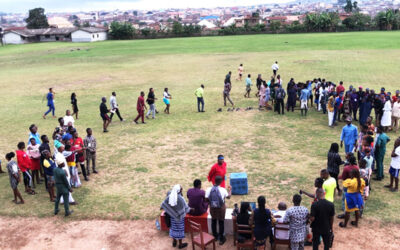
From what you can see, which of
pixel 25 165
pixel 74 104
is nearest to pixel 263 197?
pixel 25 165

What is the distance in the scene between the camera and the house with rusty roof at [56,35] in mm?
85812

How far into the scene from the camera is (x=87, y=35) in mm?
85250

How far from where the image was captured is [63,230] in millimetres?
9062

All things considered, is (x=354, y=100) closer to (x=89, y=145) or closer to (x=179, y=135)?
(x=179, y=135)

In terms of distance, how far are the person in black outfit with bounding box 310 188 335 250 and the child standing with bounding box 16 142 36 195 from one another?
865 cm

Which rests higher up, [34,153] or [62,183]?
[34,153]

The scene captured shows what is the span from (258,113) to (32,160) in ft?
38.6

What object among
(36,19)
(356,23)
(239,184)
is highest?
(36,19)

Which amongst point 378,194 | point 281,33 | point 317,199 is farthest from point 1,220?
point 281,33

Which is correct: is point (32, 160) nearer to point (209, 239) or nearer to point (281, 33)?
point (209, 239)

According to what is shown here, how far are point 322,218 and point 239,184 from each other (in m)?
3.22

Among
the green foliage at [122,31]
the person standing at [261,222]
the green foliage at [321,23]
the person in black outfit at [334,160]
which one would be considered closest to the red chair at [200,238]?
the person standing at [261,222]

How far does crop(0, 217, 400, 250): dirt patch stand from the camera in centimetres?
812

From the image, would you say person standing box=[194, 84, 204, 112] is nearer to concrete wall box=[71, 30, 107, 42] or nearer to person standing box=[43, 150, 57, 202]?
person standing box=[43, 150, 57, 202]
